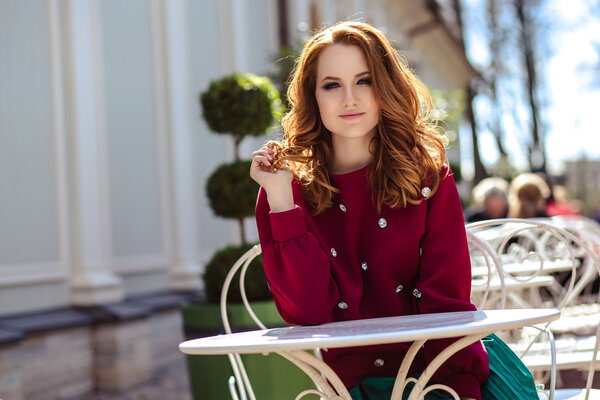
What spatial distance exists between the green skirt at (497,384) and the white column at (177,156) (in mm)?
5100

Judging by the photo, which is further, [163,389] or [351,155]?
[163,389]

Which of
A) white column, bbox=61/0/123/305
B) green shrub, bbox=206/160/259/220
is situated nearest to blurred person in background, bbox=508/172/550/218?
green shrub, bbox=206/160/259/220

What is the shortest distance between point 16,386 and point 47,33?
244cm

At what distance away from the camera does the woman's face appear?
2.27m

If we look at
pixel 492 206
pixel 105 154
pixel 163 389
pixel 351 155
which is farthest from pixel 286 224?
pixel 492 206

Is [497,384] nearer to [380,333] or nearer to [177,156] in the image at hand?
[380,333]

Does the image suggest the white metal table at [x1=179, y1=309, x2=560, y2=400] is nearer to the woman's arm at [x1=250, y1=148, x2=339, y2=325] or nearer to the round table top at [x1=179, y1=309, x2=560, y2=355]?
the round table top at [x1=179, y1=309, x2=560, y2=355]

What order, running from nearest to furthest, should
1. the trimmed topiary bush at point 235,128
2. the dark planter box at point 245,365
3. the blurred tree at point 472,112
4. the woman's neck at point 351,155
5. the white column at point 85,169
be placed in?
the woman's neck at point 351,155, the dark planter box at point 245,365, the trimmed topiary bush at point 235,128, the white column at point 85,169, the blurred tree at point 472,112

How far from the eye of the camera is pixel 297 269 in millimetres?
2125

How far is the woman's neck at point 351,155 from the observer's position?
Answer: 2.36 meters

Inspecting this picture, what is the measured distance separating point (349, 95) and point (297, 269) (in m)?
0.52

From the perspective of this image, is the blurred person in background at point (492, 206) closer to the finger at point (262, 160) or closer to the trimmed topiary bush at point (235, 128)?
the trimmed topiary bush at point (235, 128)

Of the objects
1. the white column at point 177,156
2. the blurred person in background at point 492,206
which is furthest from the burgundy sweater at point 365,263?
the blurred person in background at point 492,206

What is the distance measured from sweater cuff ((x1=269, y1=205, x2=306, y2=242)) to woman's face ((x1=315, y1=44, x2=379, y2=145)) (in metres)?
0.31
